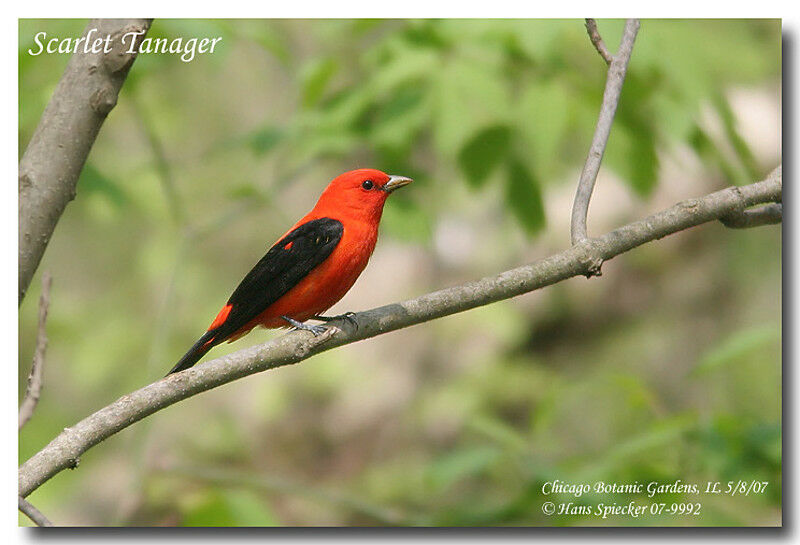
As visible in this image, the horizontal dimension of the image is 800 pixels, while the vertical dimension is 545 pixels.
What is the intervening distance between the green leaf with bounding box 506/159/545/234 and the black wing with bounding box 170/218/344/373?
0.78m

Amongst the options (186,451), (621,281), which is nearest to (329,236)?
(186,451)

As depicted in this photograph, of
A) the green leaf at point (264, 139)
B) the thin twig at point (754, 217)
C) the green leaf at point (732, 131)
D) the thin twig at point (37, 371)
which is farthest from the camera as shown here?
the green leaf at point (264, 139)

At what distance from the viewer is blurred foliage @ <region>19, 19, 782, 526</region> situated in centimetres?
279

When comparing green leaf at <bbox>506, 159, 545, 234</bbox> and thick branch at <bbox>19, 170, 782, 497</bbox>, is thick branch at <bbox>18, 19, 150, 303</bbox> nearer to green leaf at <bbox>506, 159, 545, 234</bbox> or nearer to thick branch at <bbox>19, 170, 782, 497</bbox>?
thick branch at <bbox>19, 170, 782, 497</bbox>

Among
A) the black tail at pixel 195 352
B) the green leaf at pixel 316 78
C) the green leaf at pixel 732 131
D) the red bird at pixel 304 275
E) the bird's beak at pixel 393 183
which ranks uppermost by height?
the green leaf at pixel 316 78

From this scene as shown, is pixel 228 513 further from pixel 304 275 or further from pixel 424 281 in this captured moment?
pixel 424 281

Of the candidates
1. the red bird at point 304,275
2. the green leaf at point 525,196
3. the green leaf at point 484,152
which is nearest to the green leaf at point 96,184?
the red bird at point 304,275

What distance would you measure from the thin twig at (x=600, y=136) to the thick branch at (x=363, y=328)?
84 millimetres

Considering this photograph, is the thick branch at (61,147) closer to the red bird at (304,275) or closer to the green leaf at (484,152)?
the red bird at (304,275)

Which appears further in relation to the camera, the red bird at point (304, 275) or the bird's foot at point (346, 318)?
the red bird at point (304, 275)

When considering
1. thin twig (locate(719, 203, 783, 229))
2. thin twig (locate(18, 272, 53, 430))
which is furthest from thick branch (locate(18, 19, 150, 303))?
thin twig (locate(719, 203, 783, 229))

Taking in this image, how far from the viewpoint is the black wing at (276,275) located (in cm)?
221

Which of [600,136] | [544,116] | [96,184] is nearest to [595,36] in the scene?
[600,136]

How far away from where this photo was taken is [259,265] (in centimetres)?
235
